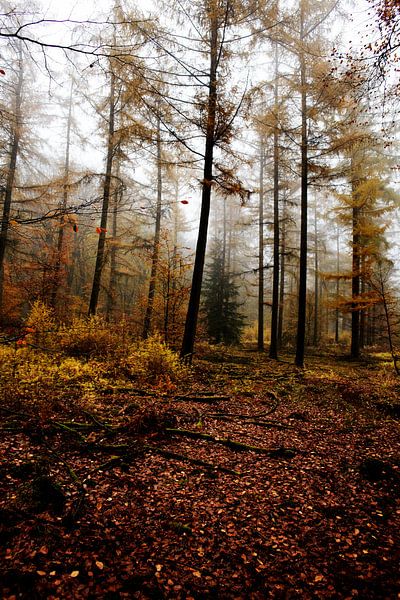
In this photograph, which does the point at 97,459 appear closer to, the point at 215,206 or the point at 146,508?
the point at 146,508

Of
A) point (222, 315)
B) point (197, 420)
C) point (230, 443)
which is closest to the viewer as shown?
point (230, 443)

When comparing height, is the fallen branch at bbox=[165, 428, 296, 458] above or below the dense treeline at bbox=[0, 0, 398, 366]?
below

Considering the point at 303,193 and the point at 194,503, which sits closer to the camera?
the point at 194,503

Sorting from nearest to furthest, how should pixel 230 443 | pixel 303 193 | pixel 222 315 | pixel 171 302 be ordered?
pixel 230 443, pixel 303 193, pixel 171 302, pixel 222 315

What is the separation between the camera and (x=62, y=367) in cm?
665

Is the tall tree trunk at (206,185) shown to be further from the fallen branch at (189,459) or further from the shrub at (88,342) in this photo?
the fallen branch at (189,459)

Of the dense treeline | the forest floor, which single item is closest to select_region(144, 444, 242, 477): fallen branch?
the forest floor

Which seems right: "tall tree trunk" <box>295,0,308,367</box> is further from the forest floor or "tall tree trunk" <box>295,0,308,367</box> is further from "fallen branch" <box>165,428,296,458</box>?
"fallen branch" <box>165,428,296,458</box>

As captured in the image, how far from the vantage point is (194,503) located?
9.46 feet

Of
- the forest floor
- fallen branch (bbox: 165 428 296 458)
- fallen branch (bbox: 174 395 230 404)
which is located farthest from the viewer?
fallen branch (bbox: 174 395 230 404)

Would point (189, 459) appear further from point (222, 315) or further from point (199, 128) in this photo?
point (222, 315)

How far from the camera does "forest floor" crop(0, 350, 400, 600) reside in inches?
80.6

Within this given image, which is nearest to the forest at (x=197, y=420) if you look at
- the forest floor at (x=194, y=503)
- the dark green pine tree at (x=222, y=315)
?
the forest floor at (x=194, y=503)

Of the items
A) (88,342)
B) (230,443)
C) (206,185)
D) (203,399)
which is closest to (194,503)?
(230,443)
